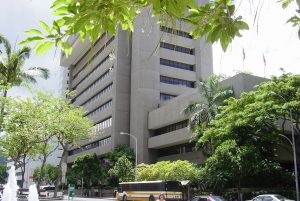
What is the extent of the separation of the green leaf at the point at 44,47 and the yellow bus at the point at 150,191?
40.2m

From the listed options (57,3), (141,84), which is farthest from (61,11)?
(141,84)

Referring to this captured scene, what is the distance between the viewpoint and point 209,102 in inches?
1806

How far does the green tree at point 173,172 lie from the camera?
4441cm

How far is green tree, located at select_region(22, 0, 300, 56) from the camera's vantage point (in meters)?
3.02

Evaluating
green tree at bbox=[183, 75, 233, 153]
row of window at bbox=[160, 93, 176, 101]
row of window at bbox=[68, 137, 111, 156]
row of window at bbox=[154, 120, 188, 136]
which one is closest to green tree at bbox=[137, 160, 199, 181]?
green tree at bbox=[183, 75, 233, 153]

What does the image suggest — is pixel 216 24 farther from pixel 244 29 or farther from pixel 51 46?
pixel 51 46

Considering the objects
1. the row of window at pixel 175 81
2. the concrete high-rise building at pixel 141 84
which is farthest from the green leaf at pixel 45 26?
the row of window at pixel 175 81

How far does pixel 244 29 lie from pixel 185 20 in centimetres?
54

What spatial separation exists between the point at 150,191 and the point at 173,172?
3392mm

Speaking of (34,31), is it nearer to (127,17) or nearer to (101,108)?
(127,17)

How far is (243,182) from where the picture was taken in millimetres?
41719

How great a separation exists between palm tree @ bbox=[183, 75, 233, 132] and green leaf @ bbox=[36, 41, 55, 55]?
41059mm

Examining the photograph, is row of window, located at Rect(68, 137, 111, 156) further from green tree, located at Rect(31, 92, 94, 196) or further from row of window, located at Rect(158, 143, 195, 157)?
green tree, located at Rect(31, 92, 94, 196)

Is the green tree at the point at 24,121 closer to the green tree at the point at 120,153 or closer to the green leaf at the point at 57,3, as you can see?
the green tree at the point at 120,153
